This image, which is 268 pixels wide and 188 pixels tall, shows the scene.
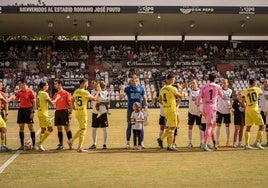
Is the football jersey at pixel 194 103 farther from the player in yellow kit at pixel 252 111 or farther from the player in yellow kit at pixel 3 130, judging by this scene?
the player in yellow kit at pixel 3 130

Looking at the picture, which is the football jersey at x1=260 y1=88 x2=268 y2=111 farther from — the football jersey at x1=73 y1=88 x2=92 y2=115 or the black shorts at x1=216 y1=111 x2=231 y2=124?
the football jersey at x1=73 y1=88 x2=92 y2=115

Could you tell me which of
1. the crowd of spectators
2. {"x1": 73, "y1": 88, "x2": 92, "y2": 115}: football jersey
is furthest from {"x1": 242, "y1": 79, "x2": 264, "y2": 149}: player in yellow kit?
the crowd of spectators

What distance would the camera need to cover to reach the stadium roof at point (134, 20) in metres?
43.7

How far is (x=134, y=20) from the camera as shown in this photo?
47531 millimetres

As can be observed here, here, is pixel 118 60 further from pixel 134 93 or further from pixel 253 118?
pixel 253 118

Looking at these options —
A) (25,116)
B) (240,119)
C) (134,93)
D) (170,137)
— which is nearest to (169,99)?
(170,137)

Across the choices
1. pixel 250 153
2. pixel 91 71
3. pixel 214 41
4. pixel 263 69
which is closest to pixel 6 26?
pixel 91 71

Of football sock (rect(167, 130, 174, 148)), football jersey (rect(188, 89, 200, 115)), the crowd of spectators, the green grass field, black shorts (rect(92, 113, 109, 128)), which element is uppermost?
the crowd of spectators

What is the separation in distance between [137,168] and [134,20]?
3723 cm

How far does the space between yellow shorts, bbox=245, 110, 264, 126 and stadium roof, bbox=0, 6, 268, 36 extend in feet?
97.5

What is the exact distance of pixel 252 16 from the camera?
1832 inches

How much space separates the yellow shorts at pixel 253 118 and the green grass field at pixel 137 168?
36.9 inches

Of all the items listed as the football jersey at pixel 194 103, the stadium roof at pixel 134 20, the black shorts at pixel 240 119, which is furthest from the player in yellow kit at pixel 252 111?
the stadium roof at pixel 134 20

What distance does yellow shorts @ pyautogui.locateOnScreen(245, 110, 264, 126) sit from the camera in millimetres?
14844
